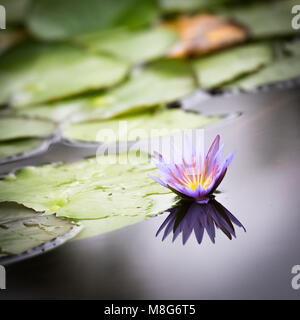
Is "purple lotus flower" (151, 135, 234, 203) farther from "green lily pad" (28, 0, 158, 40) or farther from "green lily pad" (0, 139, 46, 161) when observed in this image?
"green lily pad" (28, 0, 158, 40)

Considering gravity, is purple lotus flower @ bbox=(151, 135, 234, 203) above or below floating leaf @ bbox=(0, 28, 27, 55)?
below

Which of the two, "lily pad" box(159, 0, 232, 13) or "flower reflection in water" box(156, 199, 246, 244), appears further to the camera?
"lily pad" box(159, 0, 232, 13)

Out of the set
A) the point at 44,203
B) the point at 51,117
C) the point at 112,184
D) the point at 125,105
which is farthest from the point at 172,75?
the point at 44,203

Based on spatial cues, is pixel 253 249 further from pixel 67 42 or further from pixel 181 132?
pixel 67 42

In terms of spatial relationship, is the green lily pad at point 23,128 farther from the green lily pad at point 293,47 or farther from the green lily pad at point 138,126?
the green lily pad at point 293,47

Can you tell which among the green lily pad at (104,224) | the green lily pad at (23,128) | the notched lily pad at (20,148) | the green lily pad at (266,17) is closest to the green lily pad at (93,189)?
the green lily pad at (104,224)

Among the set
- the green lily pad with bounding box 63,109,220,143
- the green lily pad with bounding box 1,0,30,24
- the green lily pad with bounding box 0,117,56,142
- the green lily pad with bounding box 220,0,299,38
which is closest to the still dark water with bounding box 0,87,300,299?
the green lily pad with bounding box 63,109,220,143
